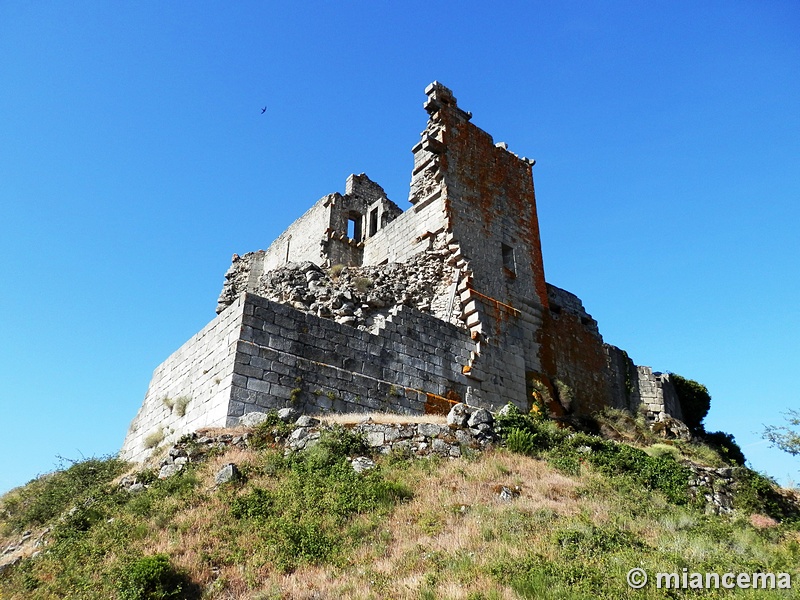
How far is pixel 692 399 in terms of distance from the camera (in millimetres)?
23750

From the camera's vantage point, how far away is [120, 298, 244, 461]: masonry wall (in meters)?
12.4

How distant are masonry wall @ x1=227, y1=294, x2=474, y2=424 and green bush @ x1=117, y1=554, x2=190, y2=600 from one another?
164 inches

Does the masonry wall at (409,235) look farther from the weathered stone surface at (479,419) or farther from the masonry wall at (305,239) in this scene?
the weathered stone surface at (479,419)

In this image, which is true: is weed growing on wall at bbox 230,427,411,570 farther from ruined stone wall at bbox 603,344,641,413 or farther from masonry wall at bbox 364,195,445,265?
ruined stone wall at bbox 603,344,641,413

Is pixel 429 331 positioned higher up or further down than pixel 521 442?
higher up

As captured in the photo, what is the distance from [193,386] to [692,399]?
58.4ft

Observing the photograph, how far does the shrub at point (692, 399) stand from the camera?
77.5 feet

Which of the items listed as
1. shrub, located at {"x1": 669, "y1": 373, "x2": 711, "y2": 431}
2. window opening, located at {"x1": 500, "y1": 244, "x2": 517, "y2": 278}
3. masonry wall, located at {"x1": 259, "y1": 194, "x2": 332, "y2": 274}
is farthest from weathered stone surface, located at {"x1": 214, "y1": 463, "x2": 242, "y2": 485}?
shrub, located at {"x1": 669, "y1": 373, "x2": 711, "y2": 431}

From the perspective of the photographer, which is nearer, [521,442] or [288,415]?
[288,415]

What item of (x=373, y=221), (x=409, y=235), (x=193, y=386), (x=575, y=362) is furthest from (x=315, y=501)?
(x=373, y=221)

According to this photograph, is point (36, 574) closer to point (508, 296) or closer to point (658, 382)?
point (508, 296)

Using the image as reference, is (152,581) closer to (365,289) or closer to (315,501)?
(315,501)

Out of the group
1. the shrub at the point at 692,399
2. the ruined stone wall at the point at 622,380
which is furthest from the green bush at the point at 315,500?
the shrub at the point at 692,399

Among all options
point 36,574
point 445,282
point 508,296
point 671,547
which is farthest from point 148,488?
point 508,296
